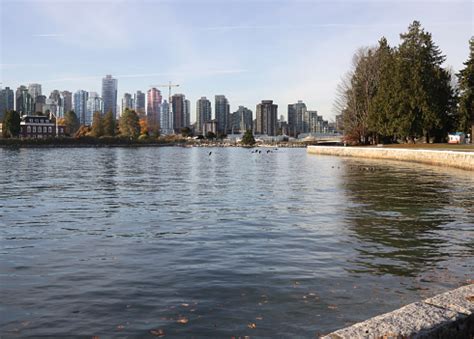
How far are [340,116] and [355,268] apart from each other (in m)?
93.9

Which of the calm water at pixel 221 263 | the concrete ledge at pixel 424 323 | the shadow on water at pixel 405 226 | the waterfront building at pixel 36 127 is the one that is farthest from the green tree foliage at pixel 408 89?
the waterfront building at pixel 36 127

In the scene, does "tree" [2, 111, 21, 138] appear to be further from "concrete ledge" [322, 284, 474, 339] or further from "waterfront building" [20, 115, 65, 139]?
"concrete ledge" [322, 284, 474, 339]

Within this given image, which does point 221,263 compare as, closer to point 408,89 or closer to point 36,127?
point 408,89

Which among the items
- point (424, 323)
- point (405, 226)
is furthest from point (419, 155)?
point (424, 323)

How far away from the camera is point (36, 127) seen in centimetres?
18775

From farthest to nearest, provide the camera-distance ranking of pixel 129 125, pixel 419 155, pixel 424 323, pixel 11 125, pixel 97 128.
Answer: pixel 129 125
pixel 97 128
pixel 11 125
pixel 419 155
pixel 424 323

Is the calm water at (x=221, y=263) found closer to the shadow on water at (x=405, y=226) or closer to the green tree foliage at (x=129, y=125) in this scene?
the shadow on water at (x=405, y=226)

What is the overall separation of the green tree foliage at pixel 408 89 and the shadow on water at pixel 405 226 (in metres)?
53.5

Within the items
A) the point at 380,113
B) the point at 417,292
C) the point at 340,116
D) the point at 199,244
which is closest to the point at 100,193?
the point at 199,244

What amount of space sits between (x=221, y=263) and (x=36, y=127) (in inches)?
7642

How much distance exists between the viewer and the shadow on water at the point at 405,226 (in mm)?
10945

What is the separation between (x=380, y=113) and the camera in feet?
Answer: 272

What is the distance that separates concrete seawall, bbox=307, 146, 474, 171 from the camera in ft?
151

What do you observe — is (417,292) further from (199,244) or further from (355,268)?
(199,244)
